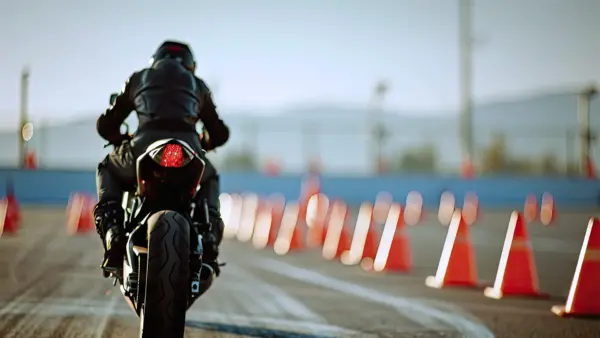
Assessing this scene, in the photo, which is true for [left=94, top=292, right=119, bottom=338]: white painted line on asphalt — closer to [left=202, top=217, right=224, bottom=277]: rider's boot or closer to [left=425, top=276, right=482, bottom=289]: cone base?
[left=202, top=217, right=224, bottom=277]: rider's boot

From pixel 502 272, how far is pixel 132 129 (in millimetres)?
4401

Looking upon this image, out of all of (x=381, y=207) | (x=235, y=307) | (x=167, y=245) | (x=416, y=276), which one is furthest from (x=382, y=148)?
(x=167, y=245)

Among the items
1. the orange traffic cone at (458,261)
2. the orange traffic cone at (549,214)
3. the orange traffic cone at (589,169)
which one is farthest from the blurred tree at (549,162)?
the orange traffic cone at (458,261)

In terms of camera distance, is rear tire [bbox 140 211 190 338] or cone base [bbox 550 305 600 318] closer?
rear tire [bbox 140 211 190 338]

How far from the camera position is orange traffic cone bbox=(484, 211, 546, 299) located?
1029cm

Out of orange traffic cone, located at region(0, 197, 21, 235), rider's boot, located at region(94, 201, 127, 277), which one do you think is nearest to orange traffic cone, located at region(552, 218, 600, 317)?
rider's boot, located at region(94, 201, 127, 277)

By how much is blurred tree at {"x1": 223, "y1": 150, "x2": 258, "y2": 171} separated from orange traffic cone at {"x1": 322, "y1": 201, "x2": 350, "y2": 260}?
27767mm

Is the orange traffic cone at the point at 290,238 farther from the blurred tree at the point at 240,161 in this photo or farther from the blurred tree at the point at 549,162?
the blurred tree at the point at 549,162

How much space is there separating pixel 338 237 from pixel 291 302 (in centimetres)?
623

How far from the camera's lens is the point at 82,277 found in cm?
1176

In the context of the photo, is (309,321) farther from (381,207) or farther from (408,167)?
(408,167)

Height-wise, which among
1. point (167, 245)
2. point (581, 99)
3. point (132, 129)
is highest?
point (581, 99)

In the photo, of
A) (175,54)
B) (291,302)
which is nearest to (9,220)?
(291,302)

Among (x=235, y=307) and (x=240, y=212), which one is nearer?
(x=235, y=307)
